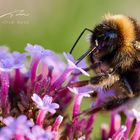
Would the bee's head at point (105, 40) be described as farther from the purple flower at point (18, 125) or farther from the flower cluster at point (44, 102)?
the purple flower at point (18, 125)

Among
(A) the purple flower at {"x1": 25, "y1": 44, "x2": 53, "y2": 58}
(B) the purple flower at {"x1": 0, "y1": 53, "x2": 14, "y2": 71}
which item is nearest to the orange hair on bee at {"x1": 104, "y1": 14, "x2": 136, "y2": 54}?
(A) the purple flower at {"x1": 25, "y1": 44, "x2": 53, "y2": 58}

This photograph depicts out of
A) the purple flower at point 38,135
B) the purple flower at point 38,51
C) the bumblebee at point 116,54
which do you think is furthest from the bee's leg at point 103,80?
the purple flower at point 38,135

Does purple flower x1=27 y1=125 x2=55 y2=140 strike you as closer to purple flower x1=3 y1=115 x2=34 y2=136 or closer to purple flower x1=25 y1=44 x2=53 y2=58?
purple flower x1=3 y1=115 x2=34 y2=136

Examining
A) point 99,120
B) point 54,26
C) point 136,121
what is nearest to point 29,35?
point 54,26

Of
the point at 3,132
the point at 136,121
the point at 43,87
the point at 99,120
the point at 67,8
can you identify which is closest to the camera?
the point at 3,132

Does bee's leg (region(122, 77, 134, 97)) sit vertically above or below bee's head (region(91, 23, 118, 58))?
below

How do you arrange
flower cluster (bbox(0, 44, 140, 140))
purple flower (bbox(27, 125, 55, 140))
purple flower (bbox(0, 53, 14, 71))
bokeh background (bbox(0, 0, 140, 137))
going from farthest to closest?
1. bokeh background (bbox(0, 0, 140, 137))
2. purple flower (bbox(0, 53, 14, 71))
3. flower cluster (bbox(0, 44, 140, 140))
4. purple flower (bbox(27, 125, 55, 140))

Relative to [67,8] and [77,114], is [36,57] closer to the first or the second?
[77,114]
